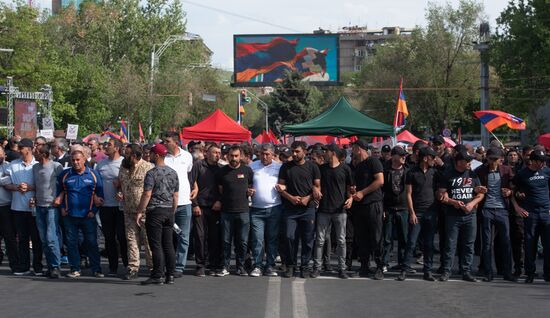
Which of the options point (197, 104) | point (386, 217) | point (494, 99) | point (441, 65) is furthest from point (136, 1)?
point (386, 217)

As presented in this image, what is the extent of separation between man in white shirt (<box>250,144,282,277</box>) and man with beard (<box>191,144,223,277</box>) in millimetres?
535

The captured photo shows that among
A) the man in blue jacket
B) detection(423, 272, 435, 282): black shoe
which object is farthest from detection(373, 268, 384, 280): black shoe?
the man in blue jacket

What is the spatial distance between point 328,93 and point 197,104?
41011 mm

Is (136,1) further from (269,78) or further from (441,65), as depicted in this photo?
(441,65)

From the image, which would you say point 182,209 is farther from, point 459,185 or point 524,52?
point 524,52

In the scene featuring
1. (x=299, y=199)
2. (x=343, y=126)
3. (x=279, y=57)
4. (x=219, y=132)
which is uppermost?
(x=279, y=57)

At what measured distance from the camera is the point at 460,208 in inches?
476

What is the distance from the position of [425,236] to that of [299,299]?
2843 mm

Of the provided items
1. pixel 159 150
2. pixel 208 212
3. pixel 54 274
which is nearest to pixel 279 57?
pixel 208 212

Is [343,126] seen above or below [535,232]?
above

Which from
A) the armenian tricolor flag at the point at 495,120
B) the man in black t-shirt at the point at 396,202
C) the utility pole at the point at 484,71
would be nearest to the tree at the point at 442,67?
the utility pole at the point at 484,71

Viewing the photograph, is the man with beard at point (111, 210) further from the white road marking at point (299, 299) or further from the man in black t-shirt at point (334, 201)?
the man in black t-shirt at point (334, 201)

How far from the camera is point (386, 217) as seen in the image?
13.2 meters

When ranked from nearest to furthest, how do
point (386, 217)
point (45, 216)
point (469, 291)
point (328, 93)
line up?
1. point (469, 291)
2. point (45, 216)
3. point (386, 217)
4. point (328, 93)
